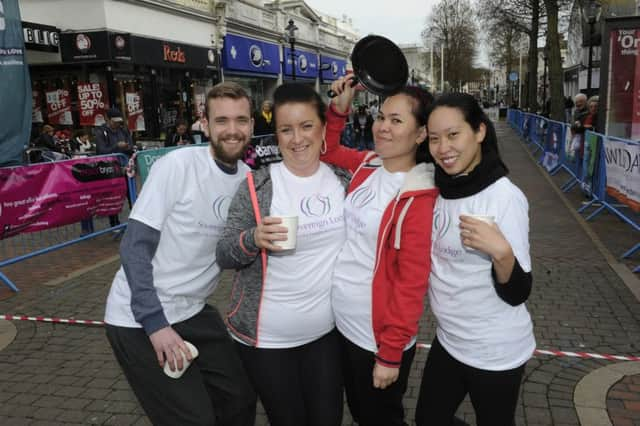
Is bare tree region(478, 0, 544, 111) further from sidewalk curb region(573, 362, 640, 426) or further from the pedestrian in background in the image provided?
the pedestrian in background

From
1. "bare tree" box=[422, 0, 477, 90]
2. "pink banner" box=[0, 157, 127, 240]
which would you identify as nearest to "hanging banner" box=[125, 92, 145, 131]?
"pink banner" box=[0, 157, 127, 240]

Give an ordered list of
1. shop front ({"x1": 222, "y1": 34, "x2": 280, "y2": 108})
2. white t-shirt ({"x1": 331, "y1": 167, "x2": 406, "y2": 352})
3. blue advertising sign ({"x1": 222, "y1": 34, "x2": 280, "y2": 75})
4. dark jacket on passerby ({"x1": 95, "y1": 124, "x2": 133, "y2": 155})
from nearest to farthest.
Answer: white t-shirt ({"x1": 331, "y1": 167, "x2": 406, "y2": 352}) → dark jacket on passerby ({"x1": 95, "y1": 124, "x2": 133, "y2": 155}) → blue advertising sign ({"x1": 222, "y1": 34, "x2": 280, "y2": 75}) → shop front ({"x1": 222, "y1": 34, "x2": 280, "y2": 108})

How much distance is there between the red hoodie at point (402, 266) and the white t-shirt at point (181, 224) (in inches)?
32.6

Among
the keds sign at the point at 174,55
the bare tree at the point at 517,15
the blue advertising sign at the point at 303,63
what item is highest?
the bare tree at the point at 517,15

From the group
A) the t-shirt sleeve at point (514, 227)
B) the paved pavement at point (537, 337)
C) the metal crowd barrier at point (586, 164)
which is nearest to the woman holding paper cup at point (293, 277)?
the t-shirt sleeve at point (514, 227)

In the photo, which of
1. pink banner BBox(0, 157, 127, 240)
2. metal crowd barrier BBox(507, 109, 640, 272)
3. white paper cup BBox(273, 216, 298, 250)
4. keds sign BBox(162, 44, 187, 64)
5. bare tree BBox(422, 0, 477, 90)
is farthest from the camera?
bare tree BBox(422, 0, 477, 90)

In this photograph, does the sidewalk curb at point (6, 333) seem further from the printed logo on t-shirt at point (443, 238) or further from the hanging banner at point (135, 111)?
the hanging banner at point (135, 111)

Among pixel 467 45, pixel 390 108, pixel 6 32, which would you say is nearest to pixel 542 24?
pixel 467 45

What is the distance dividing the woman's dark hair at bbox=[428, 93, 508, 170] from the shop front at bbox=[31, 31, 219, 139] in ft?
52.3

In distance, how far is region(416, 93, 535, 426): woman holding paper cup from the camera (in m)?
2.07

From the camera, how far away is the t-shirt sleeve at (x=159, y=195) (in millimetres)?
2311

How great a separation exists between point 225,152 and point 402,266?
1.00 meters

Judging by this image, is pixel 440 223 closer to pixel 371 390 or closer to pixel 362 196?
pixel 362 196

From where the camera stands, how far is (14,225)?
6215mm
